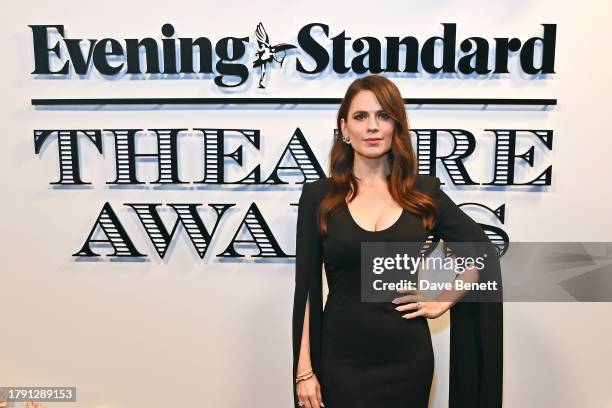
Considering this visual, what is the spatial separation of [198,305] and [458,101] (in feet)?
5.26

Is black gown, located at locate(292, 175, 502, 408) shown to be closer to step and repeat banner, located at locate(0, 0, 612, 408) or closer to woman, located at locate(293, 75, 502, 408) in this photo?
woman, located at locate(293, 75, 502, 408)

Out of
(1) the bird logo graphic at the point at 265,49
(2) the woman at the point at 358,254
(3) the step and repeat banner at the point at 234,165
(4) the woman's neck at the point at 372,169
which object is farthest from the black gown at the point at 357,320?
(1) the bird logo graphic at the point at 265,49

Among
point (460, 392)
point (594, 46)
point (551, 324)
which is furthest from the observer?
point (551, 324)

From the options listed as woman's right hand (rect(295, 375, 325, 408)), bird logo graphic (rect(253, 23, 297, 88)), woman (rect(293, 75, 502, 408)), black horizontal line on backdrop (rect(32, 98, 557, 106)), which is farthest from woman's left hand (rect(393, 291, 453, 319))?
bird logo graphic (rect(253, 23, 297, 88))

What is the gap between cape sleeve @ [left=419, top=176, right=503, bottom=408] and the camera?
1.87 metres

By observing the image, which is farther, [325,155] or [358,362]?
[325,155]

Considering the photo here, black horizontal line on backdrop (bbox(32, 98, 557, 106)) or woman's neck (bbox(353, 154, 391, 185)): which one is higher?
black horizontal line on backdrop (bbox(32, 98, 557, 106))

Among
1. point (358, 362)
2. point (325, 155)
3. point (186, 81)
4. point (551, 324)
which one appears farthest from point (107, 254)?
point (551, 324)

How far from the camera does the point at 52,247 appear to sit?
251 centimetres

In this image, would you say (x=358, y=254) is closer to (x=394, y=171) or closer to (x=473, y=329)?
(x=394, y=171)

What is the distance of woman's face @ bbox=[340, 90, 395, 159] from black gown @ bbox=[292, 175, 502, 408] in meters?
0.21

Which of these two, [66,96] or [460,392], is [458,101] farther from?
[66,96]

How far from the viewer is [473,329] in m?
1.99

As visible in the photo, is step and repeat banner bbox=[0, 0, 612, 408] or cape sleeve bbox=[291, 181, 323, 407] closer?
cape sleeve bbox=[291, 181, 323, 407]
